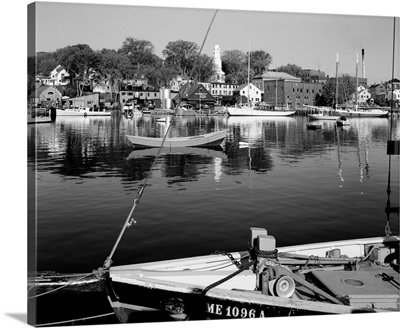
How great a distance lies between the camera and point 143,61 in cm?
874

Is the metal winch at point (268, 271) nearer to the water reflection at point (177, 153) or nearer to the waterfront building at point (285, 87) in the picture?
the water reflection at point (177, 153)

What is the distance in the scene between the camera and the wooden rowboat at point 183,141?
Answer: 17.2 m

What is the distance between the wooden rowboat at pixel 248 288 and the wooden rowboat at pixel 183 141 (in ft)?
39.7

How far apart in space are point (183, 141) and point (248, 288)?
42.6 ft

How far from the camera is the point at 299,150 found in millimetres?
18812

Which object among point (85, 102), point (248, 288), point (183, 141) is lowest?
point (248, 288)

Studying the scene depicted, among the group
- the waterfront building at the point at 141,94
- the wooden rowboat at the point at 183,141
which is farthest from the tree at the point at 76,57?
the wooden rowboat at the point at 183,141

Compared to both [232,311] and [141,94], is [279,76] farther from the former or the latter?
[141,94]

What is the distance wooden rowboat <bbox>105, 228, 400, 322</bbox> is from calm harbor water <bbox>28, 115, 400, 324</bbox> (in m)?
0.92

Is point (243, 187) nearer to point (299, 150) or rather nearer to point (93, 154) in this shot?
point (93, 154)

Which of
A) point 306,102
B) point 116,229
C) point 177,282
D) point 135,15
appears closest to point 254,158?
point 306,102

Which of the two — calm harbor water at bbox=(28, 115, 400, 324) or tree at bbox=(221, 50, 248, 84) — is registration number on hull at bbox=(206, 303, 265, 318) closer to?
calm harbor water at bbox=(28, 115, 400, 324)

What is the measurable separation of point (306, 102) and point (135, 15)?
8904 millimetres

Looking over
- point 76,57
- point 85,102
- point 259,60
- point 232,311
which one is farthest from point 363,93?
point 232,311
